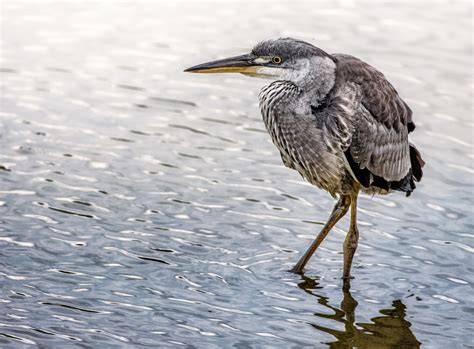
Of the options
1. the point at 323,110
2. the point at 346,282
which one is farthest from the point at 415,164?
the point at 323,110

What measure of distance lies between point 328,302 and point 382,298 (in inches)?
19.1

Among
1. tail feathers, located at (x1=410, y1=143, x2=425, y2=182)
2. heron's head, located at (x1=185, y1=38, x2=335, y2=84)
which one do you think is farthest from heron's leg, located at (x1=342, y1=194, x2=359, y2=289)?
heron's head, located at (x1=185, y1=38, x2=335, y2=84)

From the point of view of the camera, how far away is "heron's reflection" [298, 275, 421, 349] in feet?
28.1

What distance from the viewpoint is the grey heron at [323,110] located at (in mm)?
8977

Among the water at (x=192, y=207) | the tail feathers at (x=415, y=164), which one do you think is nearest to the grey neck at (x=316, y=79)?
the tail feathers at (x=415, y=164)

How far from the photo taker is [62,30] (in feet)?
53.4

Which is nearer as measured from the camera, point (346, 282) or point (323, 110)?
point (323, 110)

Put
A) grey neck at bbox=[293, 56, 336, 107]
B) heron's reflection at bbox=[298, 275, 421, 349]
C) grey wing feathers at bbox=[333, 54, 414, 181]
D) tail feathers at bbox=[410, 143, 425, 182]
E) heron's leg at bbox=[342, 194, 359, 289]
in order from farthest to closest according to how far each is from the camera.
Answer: tail feathers at bbox=[410, 143, 425, 182] → heron's leg at bbox=[342, 194, 359, 289] → grey wing feathers at bbox=[333, 54, 414, 181] → grey neck at bbox=[293, 56, 336, 107] → heron's reflection at bbox=[298, 275, 421, 349]

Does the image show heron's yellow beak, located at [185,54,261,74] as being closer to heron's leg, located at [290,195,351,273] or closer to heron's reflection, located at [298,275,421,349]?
heron's leg, located at [290,195,351,273]

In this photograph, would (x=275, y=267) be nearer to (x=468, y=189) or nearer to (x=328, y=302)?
(x=328, y=302)

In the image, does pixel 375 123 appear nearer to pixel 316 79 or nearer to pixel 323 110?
pixel 323 110

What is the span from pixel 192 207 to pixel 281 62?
2.29 metres

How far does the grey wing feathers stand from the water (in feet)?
3.15

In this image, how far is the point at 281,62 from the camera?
29.7 feet
